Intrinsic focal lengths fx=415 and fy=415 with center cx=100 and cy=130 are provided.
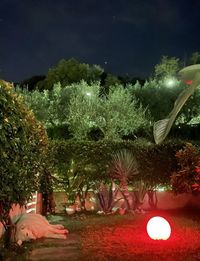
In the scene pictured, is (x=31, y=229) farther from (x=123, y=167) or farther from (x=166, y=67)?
(x=166, y=67)

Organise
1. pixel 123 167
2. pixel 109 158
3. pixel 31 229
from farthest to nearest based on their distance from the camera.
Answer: pixel 109 158, pixel 123 167, pixel 31 229

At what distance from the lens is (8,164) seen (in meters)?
5.97

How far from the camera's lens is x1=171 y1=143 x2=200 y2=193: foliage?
37.3ft

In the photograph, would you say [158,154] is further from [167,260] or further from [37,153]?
[167,260]

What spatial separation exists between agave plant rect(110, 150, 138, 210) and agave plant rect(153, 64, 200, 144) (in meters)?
8.99

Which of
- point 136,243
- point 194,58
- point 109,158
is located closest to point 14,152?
point 136,243

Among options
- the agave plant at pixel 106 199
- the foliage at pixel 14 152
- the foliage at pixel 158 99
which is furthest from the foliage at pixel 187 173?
the foliage at pixel 158 99

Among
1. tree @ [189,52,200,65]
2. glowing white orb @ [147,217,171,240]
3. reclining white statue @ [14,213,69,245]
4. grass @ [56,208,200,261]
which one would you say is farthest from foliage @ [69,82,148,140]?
glowing white orb @ [147,217,171,240]

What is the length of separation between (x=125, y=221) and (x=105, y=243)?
8.26ft

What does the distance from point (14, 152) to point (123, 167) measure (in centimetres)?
633

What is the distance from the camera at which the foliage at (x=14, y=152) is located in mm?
5855

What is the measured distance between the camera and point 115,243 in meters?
7.34

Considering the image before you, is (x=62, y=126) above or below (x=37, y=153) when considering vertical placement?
above

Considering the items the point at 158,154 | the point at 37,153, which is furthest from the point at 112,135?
the point at 37,153
